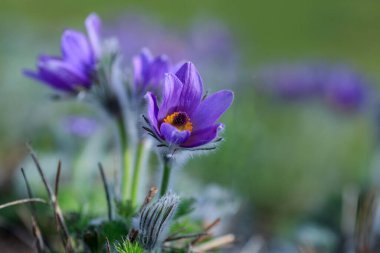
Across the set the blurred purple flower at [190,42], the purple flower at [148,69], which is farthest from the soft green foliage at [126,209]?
the blurred purple flower at [190,42]

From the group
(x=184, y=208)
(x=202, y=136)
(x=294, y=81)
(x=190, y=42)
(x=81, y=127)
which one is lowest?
(x=294, y=81)

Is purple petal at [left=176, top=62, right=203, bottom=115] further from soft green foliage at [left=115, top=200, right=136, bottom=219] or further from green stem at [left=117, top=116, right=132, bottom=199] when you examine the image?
green stem at [left=117, top=116, right=132, bottom=199]

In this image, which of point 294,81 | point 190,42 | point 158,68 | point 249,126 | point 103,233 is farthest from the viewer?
point 190,42

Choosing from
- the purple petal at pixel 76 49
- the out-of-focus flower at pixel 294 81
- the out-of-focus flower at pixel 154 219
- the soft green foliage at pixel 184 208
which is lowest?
the out-of-focus flower at pixel 294 81

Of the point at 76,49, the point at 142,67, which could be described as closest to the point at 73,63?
the point at 76,49

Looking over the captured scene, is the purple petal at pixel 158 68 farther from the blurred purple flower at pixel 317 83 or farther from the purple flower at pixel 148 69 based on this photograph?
the blurred purple flower at pixel 317 83

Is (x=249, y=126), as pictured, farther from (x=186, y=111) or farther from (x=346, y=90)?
(x=186, y=111)

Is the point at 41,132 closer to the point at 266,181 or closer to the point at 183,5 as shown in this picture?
the point at 266,181
